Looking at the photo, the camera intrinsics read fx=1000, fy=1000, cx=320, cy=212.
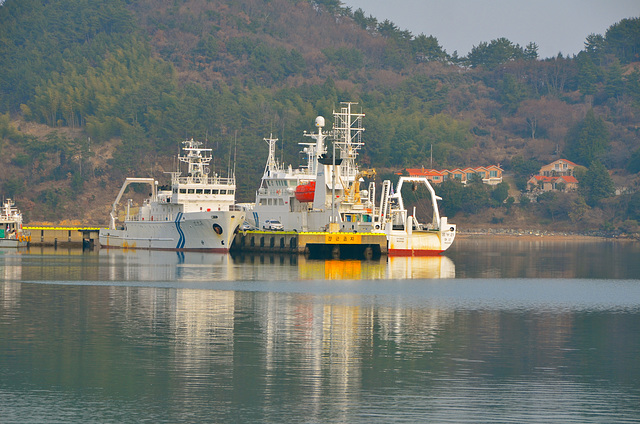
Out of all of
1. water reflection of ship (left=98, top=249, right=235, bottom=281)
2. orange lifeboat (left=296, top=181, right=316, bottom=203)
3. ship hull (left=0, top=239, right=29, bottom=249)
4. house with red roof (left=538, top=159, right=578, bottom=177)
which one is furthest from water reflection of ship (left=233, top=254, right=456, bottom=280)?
house with red roof (left=538, top=159, right=578, bottom=177)

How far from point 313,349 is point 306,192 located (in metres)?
53.6

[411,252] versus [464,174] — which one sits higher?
[464,174]

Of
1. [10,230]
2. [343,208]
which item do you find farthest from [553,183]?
[10,230]

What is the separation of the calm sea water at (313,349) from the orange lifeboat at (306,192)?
24.1 m

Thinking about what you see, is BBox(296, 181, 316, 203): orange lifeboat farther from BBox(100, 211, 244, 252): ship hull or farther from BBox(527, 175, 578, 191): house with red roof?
BBox(527, 175, 578, 191): house with red roof

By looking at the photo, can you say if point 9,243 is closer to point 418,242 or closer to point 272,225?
point 272,225

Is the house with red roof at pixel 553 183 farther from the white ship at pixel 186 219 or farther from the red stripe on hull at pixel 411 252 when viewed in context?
the red stripe on hull at pixel 411 252

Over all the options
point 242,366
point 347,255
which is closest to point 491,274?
point 347,255

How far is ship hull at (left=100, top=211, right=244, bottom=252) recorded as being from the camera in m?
87.9

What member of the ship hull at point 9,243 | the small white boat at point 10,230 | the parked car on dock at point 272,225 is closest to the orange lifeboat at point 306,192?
the parked car on dock at point 272,225

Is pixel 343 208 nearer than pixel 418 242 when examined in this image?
Yes

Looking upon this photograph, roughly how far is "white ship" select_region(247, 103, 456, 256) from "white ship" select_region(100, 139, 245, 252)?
4887mm

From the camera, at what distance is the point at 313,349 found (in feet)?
122

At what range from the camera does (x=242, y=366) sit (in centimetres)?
3378
